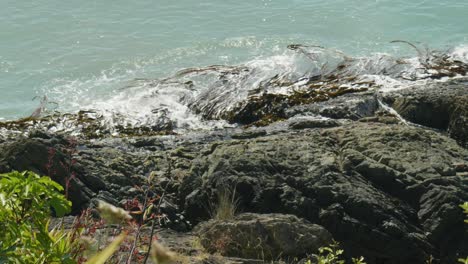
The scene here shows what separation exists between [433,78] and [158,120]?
13.6ft

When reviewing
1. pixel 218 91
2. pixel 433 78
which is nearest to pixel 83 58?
pixel 218 91

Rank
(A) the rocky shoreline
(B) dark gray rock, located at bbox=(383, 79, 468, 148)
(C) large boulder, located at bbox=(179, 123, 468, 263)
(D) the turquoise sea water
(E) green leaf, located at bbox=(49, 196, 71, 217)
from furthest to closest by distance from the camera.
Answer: (D) the turquoise sea water
(B) dark gray rock, located at bbox=(383, 79, 468, 148)
(C) large boulder, located at bbox=(179, 123, 468, 263)
(A) the rocky shoreline
(E) green leaf, located at bbox=(49, 196, 71, 217)

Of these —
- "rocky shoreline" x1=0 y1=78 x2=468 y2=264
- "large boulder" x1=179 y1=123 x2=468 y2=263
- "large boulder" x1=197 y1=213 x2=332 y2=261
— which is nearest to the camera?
"large boulder" x1=197 y1=213 x2=332 y2=261

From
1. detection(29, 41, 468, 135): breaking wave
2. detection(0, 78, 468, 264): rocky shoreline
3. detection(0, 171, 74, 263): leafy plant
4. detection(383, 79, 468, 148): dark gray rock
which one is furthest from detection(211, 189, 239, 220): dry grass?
detection(29, 41, 468, 135): breaking wave

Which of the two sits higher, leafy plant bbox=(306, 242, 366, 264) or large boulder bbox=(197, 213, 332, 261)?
leafy plant bbox=(306, 242, 366, 264)

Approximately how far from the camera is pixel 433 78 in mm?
11656

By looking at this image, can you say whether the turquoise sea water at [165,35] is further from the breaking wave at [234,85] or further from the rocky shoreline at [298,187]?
the rocky shoreline at [298,187]

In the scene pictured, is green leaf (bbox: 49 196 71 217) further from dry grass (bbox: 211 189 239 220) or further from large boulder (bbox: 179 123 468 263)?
large boulder (bbox: 179 123 468 263)

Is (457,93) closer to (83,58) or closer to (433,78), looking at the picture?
(433,78)

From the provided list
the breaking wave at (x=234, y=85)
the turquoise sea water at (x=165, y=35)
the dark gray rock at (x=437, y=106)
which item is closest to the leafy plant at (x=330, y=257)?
the dark gray rock at (x=437, y=106)

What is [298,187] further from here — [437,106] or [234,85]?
[234,85]

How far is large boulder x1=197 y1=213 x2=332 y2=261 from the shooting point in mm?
6203

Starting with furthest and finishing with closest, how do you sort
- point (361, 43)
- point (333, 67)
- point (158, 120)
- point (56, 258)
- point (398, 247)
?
point (361, 43) → point (333, 67) → point (158, 120) → point (398, 247) → point (56, 258)

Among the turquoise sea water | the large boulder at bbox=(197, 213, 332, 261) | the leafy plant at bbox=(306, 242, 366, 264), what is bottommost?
the turquoise sea water
